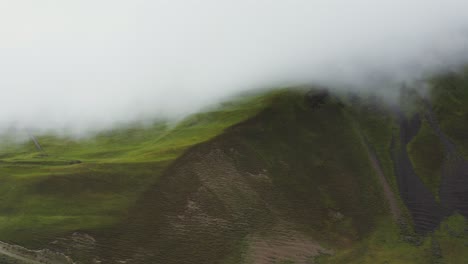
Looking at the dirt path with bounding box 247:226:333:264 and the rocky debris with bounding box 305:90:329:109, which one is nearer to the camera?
the dirt path with bounding box 247:226:333:264

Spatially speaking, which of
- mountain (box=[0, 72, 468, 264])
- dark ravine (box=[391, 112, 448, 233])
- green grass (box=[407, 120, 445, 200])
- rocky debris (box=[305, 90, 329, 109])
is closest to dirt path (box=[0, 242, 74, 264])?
mountain (box=[0, 72, 468, 264])

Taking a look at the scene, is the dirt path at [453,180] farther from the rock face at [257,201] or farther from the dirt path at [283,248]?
the dirt path at [283,248]

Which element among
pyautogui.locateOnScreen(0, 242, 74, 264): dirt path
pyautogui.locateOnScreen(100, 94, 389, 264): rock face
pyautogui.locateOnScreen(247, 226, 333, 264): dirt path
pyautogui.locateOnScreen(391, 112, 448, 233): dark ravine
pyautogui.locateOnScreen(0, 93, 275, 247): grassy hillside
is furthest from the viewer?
pyautogui.locateOnScreen(391, 112, 448, 233): dark ravine

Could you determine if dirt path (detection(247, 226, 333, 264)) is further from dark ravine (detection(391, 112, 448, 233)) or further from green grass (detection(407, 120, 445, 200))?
green grass (detection(407, 120, 445, 200))

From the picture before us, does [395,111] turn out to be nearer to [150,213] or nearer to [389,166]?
[389,166]

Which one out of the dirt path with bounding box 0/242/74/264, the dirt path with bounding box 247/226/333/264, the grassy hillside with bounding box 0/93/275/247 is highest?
the grassy hillside with bounding box 0/93/275/247

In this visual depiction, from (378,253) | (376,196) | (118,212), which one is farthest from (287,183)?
(118,212)

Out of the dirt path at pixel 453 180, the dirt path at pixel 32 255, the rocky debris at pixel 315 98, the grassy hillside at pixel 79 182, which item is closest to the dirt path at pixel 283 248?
the grassy hillside at pixel 79 182
